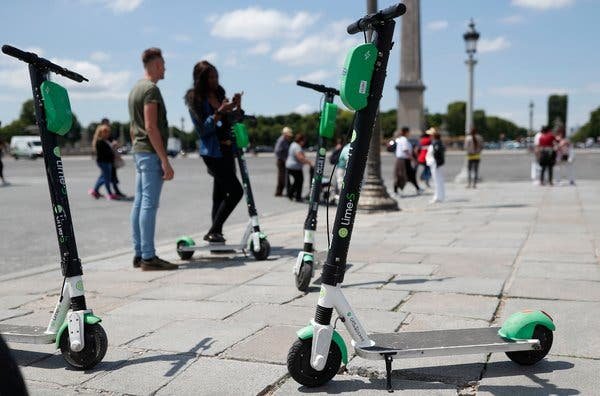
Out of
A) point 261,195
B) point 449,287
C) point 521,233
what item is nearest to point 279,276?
point 449,287

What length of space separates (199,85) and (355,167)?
3483 millimetres

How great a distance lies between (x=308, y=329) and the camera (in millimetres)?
2648

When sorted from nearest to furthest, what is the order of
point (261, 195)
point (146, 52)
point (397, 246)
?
point (146, 52)
point (397, 246)
point (261, 195)

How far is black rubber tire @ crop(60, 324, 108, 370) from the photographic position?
9.48 feet

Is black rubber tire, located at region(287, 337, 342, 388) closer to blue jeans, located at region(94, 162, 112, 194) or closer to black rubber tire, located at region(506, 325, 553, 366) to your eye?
black rubber tire, located at region(506, 325, 553, 366)

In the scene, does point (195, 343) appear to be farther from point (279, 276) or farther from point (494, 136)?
point (494, 136)

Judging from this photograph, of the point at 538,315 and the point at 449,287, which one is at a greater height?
the point at 538,315

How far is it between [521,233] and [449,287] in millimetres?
3199

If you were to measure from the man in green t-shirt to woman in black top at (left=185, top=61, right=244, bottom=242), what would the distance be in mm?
458

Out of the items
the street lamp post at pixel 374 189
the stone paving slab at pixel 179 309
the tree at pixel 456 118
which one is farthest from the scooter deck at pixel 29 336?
the tree at pixel 456 118

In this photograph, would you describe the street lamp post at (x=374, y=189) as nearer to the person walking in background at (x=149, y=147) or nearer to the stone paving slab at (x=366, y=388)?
the person walking in background at (x=149, y=147)

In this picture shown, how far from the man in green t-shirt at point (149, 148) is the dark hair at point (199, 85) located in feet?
1.37

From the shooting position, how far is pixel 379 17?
2537 mm

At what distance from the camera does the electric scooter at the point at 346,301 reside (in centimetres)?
252
